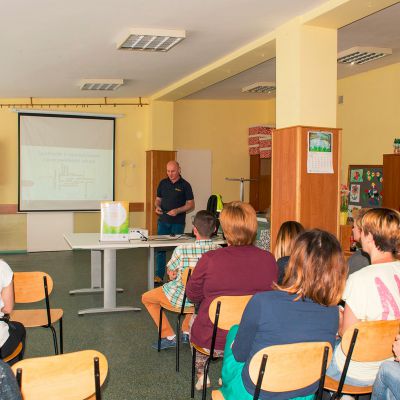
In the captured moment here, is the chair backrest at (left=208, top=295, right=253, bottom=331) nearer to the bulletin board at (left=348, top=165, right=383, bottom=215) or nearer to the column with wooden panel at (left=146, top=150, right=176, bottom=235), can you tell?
the bulletin board at (left=348, top=165, right=383, bottom=215)

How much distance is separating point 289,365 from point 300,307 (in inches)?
9.4

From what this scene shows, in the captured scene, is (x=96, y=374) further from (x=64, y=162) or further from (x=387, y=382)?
(x=64, y=162)

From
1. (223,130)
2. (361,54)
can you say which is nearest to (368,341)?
(361,54)

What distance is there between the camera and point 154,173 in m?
9.26

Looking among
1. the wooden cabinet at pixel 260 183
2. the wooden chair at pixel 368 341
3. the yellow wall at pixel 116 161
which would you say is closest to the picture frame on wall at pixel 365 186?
the wooden cabinet at pixel 260 183

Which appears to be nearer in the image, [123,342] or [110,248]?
[123,342]

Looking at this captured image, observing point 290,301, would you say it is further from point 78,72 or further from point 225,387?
point 78,72

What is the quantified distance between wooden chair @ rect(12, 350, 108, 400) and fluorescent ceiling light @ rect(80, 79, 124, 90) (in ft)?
19.9

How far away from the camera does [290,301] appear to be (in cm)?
210

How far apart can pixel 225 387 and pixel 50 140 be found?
7.37 meters

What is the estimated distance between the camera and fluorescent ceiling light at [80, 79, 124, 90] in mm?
7375

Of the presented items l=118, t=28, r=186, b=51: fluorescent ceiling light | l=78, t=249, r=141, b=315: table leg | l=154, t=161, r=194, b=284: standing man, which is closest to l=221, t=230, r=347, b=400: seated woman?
l=78, t=249, r=141, b=315: table leg

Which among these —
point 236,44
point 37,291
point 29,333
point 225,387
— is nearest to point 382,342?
point 225,387

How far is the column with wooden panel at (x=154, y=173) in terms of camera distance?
925cm
